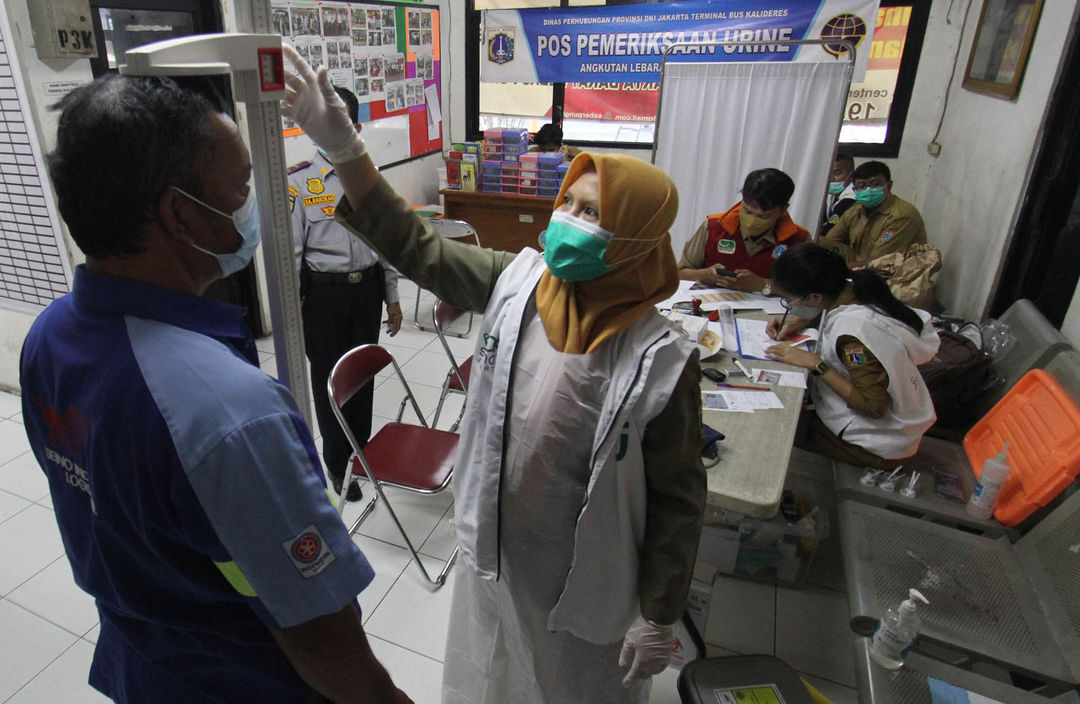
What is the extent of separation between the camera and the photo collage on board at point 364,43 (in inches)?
167

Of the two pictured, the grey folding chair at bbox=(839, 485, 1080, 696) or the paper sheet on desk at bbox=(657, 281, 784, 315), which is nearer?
the grey folding chair at bbox=(839, 485, 1080, 696)

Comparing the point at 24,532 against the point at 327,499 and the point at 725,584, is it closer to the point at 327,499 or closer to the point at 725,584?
the point at 327,499

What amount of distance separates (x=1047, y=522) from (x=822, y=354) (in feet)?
2.81

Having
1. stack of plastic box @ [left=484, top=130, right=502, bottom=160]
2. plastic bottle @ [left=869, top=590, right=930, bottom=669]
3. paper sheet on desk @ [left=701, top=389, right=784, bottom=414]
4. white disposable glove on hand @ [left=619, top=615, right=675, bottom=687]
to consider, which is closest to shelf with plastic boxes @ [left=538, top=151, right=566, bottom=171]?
stack of plastic box @ [left=484, top=130, right=502, bottom=160]

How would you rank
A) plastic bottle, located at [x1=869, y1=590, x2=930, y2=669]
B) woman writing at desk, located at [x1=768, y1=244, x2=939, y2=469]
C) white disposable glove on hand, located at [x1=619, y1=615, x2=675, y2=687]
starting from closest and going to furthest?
white disposable glove on hand, located at [x1=619, y1=615, x2=675, y2=687] → plastic bottle, located at [x1=869, y1=590, x2=930, y2=669] → woman writing at desk, located at [x1=768, y1=244, x2=939, y2=469]

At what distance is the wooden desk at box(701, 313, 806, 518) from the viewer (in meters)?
1.67

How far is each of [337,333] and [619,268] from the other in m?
1.87

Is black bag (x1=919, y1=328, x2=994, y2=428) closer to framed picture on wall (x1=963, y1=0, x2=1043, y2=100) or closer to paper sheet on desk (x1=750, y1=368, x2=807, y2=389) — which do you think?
paper sheet on desk (x1=750, y1=368, x2=807, y2=389)

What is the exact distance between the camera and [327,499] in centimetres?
83

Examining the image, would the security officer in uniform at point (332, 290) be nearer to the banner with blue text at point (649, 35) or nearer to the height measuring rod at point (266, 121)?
the height measuring rod at point (266, 121)

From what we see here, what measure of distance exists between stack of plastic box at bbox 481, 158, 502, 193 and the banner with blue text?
4.23ft

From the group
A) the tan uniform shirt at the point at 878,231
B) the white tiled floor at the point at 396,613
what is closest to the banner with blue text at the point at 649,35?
the tan uniform shirt at the point at 878,231

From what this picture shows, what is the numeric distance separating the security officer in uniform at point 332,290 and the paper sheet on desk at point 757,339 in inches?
61.3

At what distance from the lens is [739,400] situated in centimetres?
216
